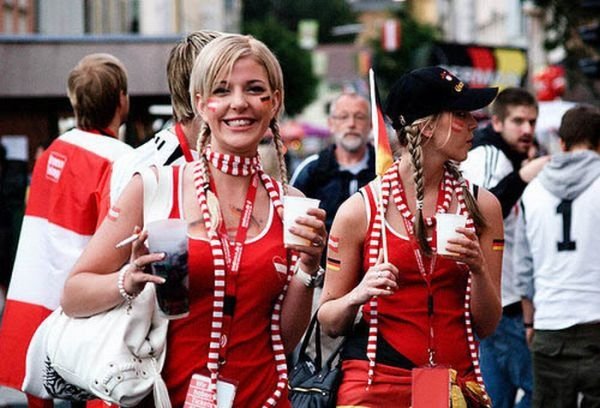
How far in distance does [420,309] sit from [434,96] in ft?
2.37

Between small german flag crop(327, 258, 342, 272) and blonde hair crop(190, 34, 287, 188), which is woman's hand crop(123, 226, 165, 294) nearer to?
blonde hair crop(190, 34, 287, 188)

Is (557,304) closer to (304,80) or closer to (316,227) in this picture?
(316,227)

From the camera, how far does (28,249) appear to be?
5.98m

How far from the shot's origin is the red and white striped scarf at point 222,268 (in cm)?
386

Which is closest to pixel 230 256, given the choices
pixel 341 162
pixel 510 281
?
pixel 510 281

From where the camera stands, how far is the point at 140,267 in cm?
366

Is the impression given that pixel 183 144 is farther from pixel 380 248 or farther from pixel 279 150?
pixel 380 248

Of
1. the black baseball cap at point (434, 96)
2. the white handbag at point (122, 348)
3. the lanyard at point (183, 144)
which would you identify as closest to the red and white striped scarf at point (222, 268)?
the white handbag at point (122, 348)

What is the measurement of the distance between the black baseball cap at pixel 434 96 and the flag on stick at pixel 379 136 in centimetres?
19

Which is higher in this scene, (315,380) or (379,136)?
(379,136)

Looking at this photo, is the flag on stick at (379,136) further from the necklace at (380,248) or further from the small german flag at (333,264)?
the small german flag at (333,264)

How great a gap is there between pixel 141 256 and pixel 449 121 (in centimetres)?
136

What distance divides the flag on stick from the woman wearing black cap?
0.11m

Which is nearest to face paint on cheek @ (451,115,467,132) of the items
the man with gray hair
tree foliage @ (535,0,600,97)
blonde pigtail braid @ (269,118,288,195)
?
blonde pigtail braid @ (269,118,288,195)
